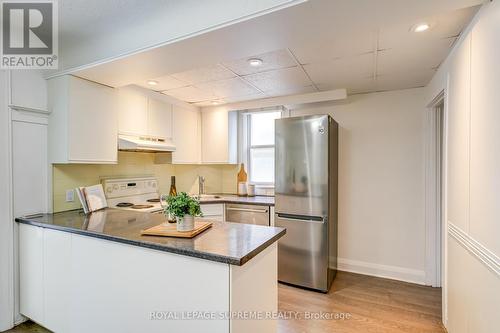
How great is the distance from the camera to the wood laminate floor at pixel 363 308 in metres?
2.07

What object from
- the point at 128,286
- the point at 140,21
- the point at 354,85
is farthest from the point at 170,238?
the point at 354,85

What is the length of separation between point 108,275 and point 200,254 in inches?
30.9

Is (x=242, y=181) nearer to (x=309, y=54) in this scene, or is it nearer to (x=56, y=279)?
(x=309, y=54)

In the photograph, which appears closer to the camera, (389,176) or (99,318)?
(99,318)

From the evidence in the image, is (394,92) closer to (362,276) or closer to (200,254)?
(362,276)

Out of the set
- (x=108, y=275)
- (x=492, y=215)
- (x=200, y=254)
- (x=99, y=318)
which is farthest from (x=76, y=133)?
(x=492, y=215)

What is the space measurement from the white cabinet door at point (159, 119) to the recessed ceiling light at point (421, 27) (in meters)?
2.70

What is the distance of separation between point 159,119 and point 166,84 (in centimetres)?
50

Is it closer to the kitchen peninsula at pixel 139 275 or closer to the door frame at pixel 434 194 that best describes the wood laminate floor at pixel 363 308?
the door frame at pixel 434 194

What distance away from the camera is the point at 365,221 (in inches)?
125

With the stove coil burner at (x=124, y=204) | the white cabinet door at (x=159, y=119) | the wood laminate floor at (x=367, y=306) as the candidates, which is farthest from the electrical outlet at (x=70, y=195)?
the wood laminate floor at (x=367, y=306)

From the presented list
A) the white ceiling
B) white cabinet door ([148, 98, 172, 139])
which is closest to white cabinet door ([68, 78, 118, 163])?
the white ceiling

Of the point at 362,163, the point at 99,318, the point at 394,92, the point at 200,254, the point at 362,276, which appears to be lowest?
the point at 362,276

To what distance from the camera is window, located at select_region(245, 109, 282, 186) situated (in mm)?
3766
